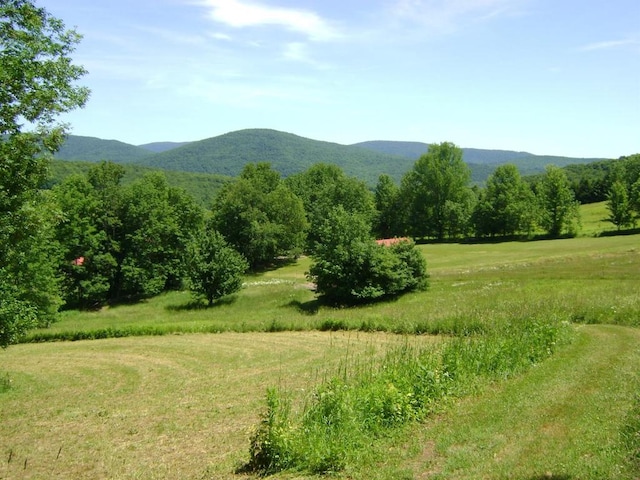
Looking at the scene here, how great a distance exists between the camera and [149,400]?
52.2 feet

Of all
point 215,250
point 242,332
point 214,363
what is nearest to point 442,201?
point 215,250

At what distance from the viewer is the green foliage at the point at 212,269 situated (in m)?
44.3

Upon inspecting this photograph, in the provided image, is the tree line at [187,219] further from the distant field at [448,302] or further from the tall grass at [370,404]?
the tall grass at [370,404]

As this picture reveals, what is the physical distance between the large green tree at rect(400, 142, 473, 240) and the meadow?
50.0m

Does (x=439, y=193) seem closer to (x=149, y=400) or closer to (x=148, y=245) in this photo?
(x=148, y=245)

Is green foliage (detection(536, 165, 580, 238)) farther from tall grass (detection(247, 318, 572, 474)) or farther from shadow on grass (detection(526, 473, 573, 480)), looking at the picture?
shadow on grass (detection(526, 473, 573, 480))

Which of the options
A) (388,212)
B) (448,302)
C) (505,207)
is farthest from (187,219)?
(505,207)

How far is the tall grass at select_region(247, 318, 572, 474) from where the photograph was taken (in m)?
9.03

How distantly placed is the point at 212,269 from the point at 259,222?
873 inches

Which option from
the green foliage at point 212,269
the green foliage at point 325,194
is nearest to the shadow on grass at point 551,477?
the green foliage at point 212,269

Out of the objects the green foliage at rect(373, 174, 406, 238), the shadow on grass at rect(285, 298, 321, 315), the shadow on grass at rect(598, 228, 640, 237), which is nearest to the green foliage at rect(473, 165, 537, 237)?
the shadow on grass at rect(598, 228, 640, 237)

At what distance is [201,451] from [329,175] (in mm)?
87750

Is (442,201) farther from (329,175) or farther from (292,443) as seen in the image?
(292,443)

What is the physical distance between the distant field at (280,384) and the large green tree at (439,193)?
155 feet
